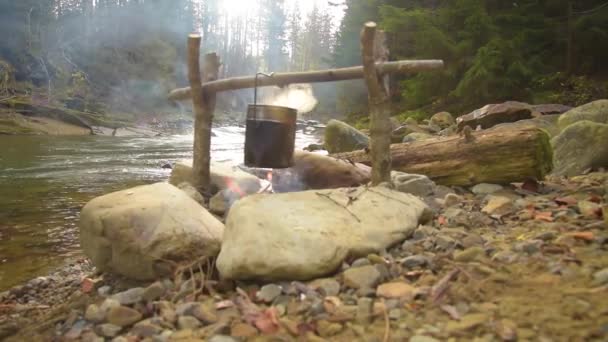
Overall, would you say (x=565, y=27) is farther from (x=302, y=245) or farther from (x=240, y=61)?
(x=240, y=61)

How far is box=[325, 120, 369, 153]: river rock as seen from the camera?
26.7ft

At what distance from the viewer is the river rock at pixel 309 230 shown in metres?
2.38

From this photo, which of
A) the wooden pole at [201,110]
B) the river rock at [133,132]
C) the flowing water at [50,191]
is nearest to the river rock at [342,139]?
the flowing water at [50,191]

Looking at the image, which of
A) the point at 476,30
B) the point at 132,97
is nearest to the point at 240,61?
the point at 132,97

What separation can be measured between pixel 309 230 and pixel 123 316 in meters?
1.20

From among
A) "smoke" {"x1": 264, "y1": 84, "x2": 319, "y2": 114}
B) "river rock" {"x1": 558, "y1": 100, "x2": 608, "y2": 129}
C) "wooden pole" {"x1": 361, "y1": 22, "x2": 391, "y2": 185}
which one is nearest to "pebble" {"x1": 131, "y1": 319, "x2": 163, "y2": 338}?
"wooden pole" {"x1": 361, "y1": 22, "x2": 391, "y2": 185}

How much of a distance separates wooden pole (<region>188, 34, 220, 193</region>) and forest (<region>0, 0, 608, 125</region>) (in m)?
9.17

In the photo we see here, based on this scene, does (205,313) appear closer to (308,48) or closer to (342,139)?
(342,139)

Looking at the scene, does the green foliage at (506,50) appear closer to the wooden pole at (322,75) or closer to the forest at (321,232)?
the forest at (321,232)

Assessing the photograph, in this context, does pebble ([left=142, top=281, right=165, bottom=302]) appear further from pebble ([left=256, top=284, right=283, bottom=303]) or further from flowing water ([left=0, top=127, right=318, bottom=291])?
flowing water ([left=0, top=127, right=318, bottom=291])

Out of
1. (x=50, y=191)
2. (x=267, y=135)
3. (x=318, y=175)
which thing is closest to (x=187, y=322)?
(x=267, y=135)

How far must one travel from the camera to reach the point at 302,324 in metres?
1.94

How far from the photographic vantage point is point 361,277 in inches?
89.3

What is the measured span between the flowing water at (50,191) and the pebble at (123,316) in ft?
5.15
